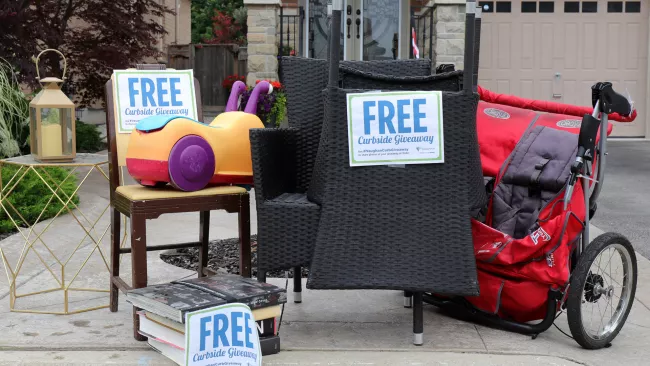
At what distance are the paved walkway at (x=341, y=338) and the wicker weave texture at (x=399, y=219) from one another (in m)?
0.27

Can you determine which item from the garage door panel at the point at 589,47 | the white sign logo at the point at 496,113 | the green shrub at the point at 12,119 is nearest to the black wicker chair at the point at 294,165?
the white sign logo at the point at 496,113

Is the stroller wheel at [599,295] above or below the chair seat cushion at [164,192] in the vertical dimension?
below

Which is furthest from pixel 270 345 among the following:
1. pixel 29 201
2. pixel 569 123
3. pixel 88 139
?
pixel 88 139

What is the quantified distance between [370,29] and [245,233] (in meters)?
9.71

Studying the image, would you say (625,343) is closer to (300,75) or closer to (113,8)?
(300,75)

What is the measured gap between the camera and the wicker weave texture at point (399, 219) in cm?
343

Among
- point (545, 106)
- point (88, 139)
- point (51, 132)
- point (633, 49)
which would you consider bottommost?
point (88, 139)

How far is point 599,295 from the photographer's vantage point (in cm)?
359

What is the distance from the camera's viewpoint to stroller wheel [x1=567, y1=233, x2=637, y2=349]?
3.41 m

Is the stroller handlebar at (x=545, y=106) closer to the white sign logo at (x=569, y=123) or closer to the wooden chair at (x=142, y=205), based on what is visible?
the white sign logo at (x=569, y=123)

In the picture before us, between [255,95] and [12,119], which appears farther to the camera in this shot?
[12,119]

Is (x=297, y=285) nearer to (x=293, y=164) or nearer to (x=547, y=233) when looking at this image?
(x=293, y=164)

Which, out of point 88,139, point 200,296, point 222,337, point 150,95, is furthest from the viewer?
point 88,139

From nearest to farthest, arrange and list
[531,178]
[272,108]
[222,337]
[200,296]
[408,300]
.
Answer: [222,337]
[200,296]
[531,178]
[408,300]
[272,108]
